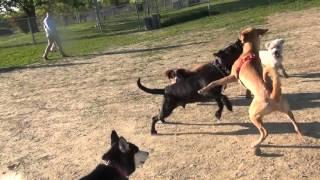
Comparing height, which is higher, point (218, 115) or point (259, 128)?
point (259, 128)

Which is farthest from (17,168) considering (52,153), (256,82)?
(256,82)

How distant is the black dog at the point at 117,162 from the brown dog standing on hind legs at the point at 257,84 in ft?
5.79

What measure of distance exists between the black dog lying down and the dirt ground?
0.30m

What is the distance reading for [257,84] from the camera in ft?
21.2

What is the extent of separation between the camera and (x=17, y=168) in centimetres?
730

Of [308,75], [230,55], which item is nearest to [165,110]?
[230,55]

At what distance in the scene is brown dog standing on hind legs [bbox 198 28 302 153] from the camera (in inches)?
244

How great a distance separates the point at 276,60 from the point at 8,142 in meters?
4.70

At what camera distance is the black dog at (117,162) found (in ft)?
16.4

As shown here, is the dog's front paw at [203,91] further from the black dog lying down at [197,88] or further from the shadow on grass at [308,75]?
the shadow on grass at [308,75]

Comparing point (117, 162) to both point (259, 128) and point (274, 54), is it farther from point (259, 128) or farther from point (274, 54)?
point (274, 54)

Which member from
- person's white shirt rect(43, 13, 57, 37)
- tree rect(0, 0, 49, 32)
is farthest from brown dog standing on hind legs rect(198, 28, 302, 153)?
tree rect(0, 0, 49, 32)

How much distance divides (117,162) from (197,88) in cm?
285

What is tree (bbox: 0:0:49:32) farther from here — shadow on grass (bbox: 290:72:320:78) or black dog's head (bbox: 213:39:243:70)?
black dog's head (bbox: 213:39:243:70)
